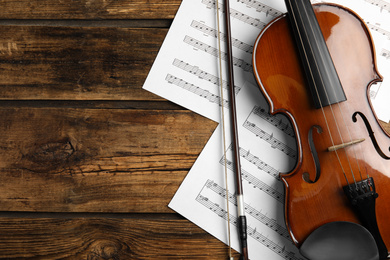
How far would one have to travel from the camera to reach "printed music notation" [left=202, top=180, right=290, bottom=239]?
80 cm

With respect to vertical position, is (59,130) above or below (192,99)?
below

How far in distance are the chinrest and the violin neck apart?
0.84 feet

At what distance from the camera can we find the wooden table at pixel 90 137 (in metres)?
0.83

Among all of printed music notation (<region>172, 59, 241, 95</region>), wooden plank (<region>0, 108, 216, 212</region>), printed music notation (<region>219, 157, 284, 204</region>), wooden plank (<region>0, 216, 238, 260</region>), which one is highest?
printed music notation (<region>172, 59, 241, 95</region>)

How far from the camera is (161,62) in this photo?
0.86 m

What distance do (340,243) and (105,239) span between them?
1.78 feet

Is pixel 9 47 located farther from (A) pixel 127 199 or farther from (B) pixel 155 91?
(A) pixel 127 199

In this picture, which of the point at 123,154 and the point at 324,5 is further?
the point at 123,154

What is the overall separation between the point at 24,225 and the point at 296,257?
0.68 metres

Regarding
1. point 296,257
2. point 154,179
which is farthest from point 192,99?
point 296,257

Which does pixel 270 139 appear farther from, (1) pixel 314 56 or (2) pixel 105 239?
(2) pixel 105 239

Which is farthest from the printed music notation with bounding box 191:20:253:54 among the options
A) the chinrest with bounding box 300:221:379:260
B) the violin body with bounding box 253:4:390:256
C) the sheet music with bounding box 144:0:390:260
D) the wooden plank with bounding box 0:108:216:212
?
the chinrest with bounding box 300:221:379:260

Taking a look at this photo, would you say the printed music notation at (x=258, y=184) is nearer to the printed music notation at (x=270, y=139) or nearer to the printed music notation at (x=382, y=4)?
the printed music notation at (x=270, y=139)

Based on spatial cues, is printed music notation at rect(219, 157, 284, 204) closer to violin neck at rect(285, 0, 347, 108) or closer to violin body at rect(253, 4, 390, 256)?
violin body at rect(253, 4, 390, 256)
